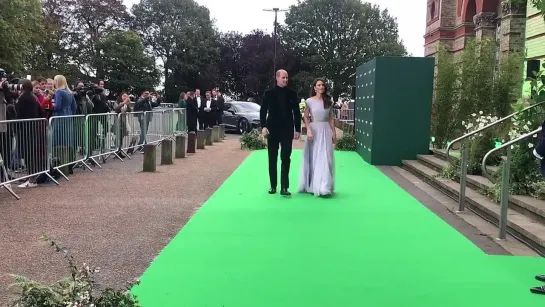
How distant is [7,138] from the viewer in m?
8.68

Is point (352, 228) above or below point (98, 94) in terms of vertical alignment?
below

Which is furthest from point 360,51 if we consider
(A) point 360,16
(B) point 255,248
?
(B) point 255,248

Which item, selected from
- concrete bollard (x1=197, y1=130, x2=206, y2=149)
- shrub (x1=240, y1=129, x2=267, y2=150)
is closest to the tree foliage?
shrub (x1=240, y1=129, x2=267, y2=150)

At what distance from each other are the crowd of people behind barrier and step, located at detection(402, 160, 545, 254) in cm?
678

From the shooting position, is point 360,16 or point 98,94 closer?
point 98,94

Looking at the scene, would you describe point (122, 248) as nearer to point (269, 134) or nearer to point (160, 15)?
point (269, 134)

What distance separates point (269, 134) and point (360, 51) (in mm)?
51970

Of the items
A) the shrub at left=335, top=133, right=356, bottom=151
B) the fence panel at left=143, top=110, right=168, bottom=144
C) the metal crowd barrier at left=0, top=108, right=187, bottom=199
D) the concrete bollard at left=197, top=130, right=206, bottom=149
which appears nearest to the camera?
the metal crowd barrier at left=0, top=108, right=187, bottom=199

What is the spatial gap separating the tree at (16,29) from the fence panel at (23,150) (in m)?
35.9

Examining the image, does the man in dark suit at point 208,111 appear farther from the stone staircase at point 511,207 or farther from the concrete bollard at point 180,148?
the stone staircase at point 511,207

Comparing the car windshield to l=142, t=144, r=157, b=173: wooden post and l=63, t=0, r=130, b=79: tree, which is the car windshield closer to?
l=142, t=144, r=157, b=173: wooden post

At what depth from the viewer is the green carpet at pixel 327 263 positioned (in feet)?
14.4

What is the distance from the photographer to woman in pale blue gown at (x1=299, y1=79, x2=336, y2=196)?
882cm

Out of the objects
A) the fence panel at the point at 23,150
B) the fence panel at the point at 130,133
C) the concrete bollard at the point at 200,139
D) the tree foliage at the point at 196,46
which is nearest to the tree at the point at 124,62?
the tree foliage at the point at 196,46
